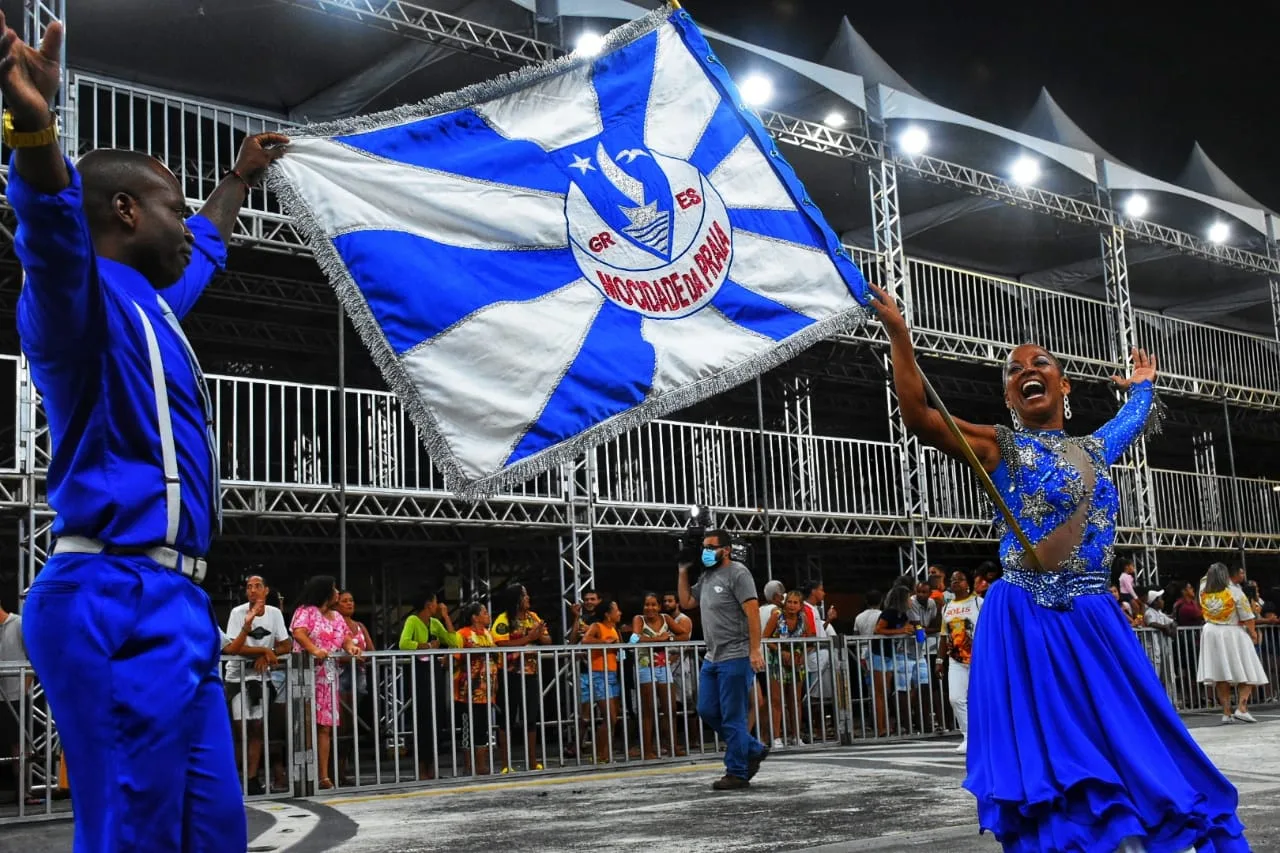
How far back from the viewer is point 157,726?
2.45 m

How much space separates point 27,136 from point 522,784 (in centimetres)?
795

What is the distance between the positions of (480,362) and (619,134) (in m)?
1.10

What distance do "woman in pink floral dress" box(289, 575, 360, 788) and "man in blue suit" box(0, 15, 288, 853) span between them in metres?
7.35

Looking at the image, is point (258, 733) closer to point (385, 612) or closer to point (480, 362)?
point (480, 362)

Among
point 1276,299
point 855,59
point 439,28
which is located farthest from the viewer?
point 1276,299

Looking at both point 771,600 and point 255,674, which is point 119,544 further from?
point 771,600

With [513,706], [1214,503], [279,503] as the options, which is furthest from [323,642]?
[1214,503]

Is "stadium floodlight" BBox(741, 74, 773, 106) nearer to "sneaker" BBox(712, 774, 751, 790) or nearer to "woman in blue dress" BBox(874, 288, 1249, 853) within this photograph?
"sneaker" BBox(712, 774, 751, 790)

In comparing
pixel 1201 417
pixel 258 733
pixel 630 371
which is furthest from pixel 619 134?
pixel 1201 417

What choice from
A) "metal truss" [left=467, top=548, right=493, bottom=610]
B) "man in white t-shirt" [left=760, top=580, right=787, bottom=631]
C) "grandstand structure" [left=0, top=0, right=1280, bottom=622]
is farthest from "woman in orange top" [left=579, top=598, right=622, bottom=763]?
"metal truss" [left=467, top=548, right=493, bottom=610]

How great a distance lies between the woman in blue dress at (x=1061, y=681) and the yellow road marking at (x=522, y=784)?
5.43 meters

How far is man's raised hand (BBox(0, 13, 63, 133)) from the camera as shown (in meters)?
2.16

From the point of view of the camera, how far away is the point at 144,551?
2.53 metres

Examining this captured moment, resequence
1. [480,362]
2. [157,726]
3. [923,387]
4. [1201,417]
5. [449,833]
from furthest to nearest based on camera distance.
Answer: [1201,417] → [449,833] → [480,362] → [923,387] → [157,726]
